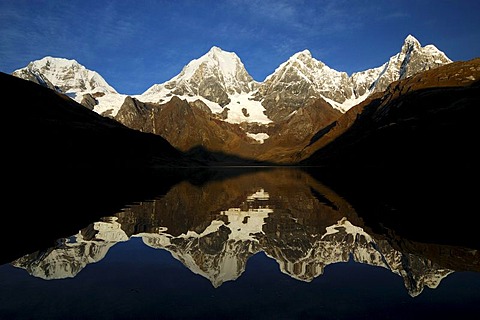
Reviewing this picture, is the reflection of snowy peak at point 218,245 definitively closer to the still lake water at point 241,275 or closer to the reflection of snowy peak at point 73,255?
the still lake water at point 241,275

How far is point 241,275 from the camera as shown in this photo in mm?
25281

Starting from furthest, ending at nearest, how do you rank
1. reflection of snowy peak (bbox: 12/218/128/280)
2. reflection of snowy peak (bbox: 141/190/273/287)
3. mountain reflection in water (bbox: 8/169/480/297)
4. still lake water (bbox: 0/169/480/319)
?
reflection of snowy peak (bbox: 141/190/273/287) < mountain reflection in water (bbox: 8/169/480/297) < reflection of snowy peak (bbox: 12/218/128/280) < still lake water (bbox: 0/169/480/319)

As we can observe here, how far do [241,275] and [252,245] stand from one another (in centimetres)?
925

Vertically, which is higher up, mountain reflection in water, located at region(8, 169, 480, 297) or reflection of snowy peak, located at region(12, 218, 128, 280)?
mountain reflection in water, located at region(8, 169, 480, 297)

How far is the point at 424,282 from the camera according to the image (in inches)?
846

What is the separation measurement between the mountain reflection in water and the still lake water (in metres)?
0.11

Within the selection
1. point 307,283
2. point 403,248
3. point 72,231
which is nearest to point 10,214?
point 72,231

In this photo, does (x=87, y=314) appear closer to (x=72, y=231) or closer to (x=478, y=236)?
(x=72, y=231)

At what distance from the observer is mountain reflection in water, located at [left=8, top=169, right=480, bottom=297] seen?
24.5m

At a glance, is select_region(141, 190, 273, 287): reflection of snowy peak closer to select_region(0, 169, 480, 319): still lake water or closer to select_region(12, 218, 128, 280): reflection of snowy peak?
select_region(0, 169, 480, 319): still lake water

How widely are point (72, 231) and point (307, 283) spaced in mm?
26729

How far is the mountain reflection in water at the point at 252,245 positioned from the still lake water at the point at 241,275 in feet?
0.35

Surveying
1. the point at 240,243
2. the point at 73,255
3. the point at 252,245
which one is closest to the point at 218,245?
the point at 240,243

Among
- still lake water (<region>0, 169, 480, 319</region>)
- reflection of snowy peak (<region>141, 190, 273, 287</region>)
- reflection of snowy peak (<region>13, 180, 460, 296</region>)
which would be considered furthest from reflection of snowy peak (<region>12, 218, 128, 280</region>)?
reflection of snowy peak (<region>141, 190, 273, 287</region>)
